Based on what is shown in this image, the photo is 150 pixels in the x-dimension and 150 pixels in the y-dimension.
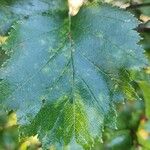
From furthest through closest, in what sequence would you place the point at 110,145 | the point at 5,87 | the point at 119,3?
the point at 110,145, the point at 119,3, the point at 5,87

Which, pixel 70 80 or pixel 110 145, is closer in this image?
pixel 70 80

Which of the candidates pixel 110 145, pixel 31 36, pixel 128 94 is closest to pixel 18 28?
pixel 31 36

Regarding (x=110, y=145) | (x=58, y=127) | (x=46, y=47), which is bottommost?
(x=110, y=145)

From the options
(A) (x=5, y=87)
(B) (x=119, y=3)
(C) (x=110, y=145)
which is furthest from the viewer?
(C) (x=110, y=145)

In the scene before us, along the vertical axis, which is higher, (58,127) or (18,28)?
(18,28)

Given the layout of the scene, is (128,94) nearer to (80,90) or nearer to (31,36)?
(80,90)

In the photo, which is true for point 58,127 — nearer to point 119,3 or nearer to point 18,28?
point 18,28
